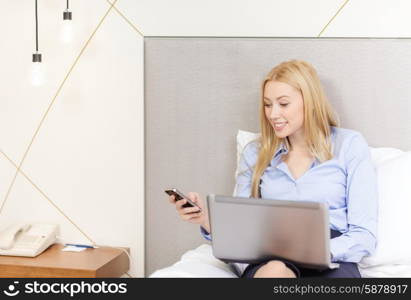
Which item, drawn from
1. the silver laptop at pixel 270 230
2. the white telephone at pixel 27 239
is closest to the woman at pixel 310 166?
the silver laptop at pixel 270 230

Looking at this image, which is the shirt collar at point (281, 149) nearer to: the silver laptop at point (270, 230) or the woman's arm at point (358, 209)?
the woman's arm at point (358, 209)

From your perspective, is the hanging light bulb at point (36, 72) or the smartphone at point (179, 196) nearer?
the smartphone at point (179, 196)

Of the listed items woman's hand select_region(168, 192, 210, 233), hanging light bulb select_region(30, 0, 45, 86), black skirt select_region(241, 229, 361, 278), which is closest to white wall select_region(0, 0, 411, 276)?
hanging light bulb select_region(30, 0, 45, 86)

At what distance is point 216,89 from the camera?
2.50 m

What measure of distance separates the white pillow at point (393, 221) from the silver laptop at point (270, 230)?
0.26 metres

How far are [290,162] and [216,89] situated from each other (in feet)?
1.66

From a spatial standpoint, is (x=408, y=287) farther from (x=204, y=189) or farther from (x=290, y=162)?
(x=204, y=189)

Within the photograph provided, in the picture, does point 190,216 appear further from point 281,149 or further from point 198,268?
point 281,149

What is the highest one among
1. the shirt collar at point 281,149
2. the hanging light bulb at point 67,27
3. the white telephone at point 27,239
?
the hanging light bulb at point 67,27

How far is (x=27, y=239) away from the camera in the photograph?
264cm

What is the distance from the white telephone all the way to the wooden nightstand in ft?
0.08

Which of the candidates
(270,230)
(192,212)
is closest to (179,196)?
(192,212)

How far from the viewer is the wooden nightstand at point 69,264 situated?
2.38 m

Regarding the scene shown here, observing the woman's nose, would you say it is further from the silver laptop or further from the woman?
the silver laptop
